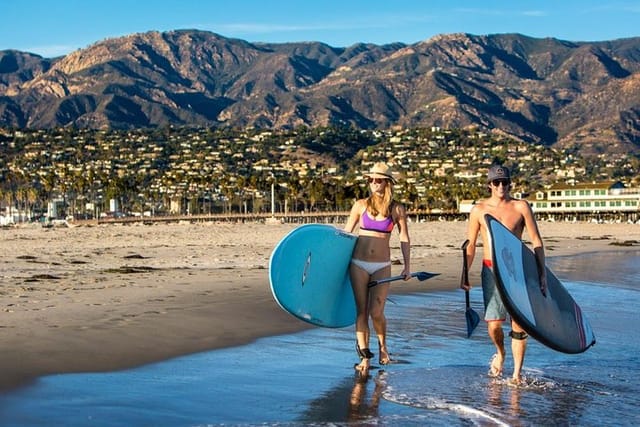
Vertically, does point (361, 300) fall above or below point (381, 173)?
below

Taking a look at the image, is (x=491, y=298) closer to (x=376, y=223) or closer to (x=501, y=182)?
(x=501, y=182)

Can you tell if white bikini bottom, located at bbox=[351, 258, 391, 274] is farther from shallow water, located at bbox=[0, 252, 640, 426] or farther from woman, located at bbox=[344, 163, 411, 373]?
shallow water, located at bbox=[0, 252, 640, 426]

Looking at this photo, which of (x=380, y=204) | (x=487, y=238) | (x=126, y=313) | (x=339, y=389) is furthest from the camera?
(x=126, y=313)

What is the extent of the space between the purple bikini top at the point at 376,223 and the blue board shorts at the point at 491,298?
869mm

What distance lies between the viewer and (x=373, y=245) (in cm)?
822

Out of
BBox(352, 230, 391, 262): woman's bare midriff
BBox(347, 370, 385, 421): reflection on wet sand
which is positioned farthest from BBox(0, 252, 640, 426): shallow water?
BBox(352, 230, 391, 262): woman's bare midriff

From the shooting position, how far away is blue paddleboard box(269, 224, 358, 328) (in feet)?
27.3

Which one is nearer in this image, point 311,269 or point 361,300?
point 361,300

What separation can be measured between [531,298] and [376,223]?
1.43m

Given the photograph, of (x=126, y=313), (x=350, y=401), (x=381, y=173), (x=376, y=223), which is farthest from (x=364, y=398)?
(x=126, y=313)

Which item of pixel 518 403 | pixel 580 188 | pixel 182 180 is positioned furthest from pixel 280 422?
pixel 182 180

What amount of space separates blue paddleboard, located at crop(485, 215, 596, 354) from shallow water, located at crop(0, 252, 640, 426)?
372 millimetres

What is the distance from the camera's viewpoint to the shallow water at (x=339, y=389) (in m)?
6.71

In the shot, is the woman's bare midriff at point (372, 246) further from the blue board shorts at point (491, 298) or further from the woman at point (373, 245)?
the blue board shorts at point (491, 298)
